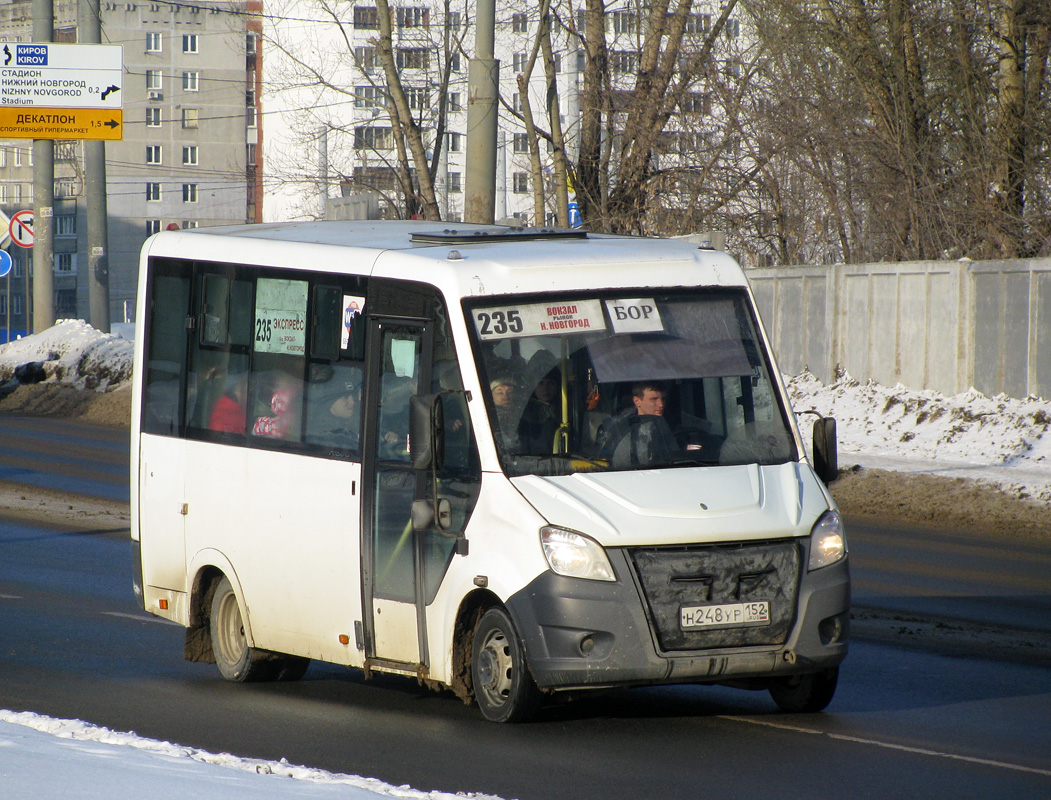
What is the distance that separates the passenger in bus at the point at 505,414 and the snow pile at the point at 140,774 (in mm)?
1863

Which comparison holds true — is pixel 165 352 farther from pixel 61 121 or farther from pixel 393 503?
pixel 61 121

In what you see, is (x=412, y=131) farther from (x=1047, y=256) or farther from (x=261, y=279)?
(x=261, y=279)

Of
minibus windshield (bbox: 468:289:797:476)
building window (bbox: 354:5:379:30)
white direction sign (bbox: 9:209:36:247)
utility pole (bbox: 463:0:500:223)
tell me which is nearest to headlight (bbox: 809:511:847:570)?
minibus windshield (bbox: 468:289:797:476)

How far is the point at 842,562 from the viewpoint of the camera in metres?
7.16

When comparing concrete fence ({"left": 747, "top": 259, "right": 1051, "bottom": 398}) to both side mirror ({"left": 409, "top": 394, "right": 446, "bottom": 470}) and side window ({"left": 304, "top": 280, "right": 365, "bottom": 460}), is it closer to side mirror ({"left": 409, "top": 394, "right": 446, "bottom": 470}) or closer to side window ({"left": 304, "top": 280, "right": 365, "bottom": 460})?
side window ({"left": 304, "top": 280, "right": 365, "bottom": 460})

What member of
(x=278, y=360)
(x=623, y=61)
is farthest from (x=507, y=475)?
(x=623, y=61)

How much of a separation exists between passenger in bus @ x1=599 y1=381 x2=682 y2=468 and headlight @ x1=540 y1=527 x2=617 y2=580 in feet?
1.83

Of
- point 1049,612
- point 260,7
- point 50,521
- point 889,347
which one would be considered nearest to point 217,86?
point 260,7

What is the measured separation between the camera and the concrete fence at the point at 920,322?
22.6 meters

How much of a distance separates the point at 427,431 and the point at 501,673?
112 cm

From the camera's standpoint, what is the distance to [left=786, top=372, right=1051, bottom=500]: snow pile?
63.4ft

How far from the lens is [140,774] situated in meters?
5.15

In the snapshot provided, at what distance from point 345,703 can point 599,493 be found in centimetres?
206

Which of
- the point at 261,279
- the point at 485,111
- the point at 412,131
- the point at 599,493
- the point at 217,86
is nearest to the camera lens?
the point at 599,493
